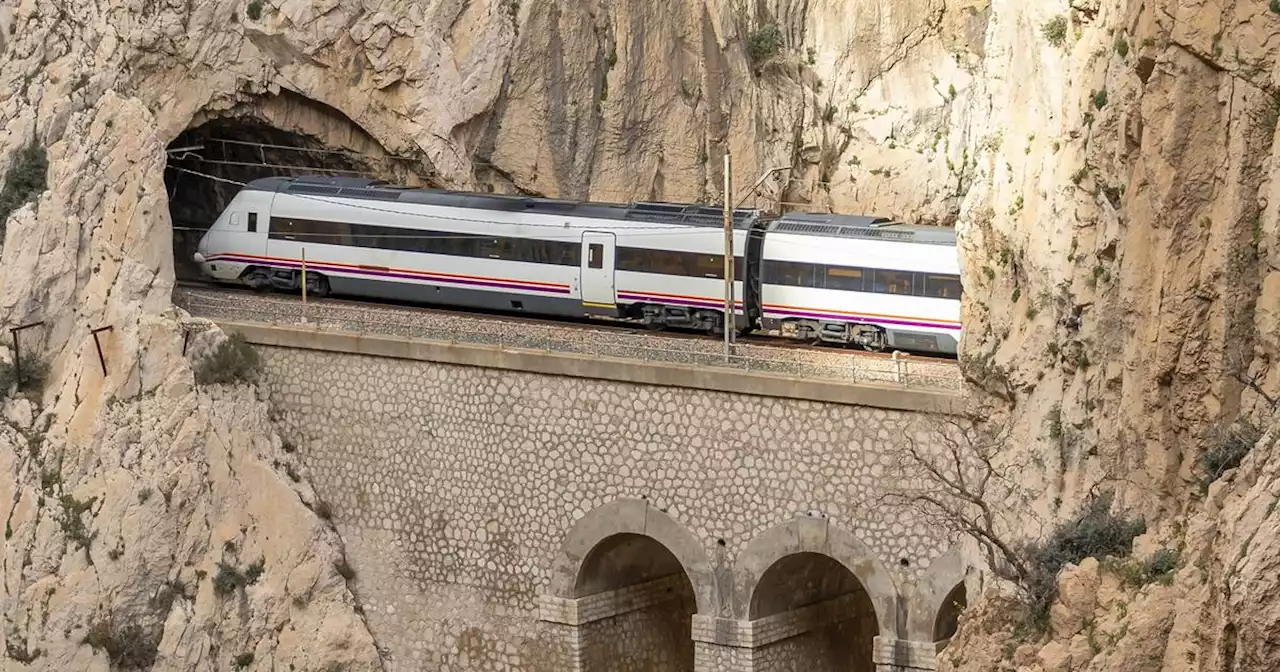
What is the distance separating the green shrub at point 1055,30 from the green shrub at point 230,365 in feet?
59.8

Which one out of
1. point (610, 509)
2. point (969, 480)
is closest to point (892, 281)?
point (610, 509)

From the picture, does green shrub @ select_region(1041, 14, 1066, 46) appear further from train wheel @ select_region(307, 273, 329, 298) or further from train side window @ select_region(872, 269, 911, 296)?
train wheel @ select_region(307, 273, 329, 298)

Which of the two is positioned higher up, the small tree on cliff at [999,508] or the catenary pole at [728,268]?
the catenary pole at [728,268]

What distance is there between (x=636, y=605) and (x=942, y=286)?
7.89m

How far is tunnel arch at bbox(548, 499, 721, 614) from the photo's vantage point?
120ft

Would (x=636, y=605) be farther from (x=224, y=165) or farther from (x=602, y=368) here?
(x=224, y=165)

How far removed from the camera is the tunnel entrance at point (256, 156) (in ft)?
147

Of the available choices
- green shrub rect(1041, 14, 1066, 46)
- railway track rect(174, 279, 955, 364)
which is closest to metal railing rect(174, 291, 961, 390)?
railway track rect(174, 279, 955, 364)

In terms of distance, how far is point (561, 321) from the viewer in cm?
4247

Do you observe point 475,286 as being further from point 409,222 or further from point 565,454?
point 565,454

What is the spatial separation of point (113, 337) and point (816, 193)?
51.5ft

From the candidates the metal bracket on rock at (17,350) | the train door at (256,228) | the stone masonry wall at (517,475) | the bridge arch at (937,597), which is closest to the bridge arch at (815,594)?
the stone masonry wall at (517,475)

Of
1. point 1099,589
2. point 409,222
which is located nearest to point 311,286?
point 409,222

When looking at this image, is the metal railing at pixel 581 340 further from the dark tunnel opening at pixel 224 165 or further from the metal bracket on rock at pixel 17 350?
the dark tunnel opening at pixel 224 165
